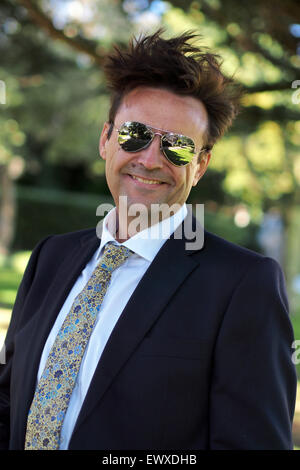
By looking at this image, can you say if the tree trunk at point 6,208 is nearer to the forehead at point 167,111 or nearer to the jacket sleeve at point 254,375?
the forehead at point 167,111

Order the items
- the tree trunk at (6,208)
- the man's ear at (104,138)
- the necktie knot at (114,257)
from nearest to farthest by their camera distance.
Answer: the necktie knot at (114,257) → the man's ear at (104,138) → the tree trunk at (6,208)

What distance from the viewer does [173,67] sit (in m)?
2.23

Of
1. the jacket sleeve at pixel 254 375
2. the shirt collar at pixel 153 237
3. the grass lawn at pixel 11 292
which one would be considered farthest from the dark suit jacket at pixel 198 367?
the grass lawn at pixel 11 292

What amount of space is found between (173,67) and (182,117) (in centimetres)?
20

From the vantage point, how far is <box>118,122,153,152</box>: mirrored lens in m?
2.24

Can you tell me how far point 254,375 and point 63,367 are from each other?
0.70 metres

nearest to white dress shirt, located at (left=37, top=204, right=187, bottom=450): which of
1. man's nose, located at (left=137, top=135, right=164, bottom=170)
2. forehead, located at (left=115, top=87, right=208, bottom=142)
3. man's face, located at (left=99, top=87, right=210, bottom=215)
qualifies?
man's face, located at (left=99, top=87, right=210, bottom=215)

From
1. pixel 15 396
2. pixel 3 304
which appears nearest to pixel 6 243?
pixel 3 304

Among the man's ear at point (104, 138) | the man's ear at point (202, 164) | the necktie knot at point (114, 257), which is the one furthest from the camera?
the man's ear at point (104, 138)

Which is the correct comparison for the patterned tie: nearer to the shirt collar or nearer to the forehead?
the shirt collar

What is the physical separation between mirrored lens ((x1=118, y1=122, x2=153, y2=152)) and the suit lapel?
427 mm

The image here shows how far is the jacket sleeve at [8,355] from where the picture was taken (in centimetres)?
231

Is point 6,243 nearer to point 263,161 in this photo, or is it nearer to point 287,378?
point 263,161

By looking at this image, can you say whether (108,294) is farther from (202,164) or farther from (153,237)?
(202,164)
